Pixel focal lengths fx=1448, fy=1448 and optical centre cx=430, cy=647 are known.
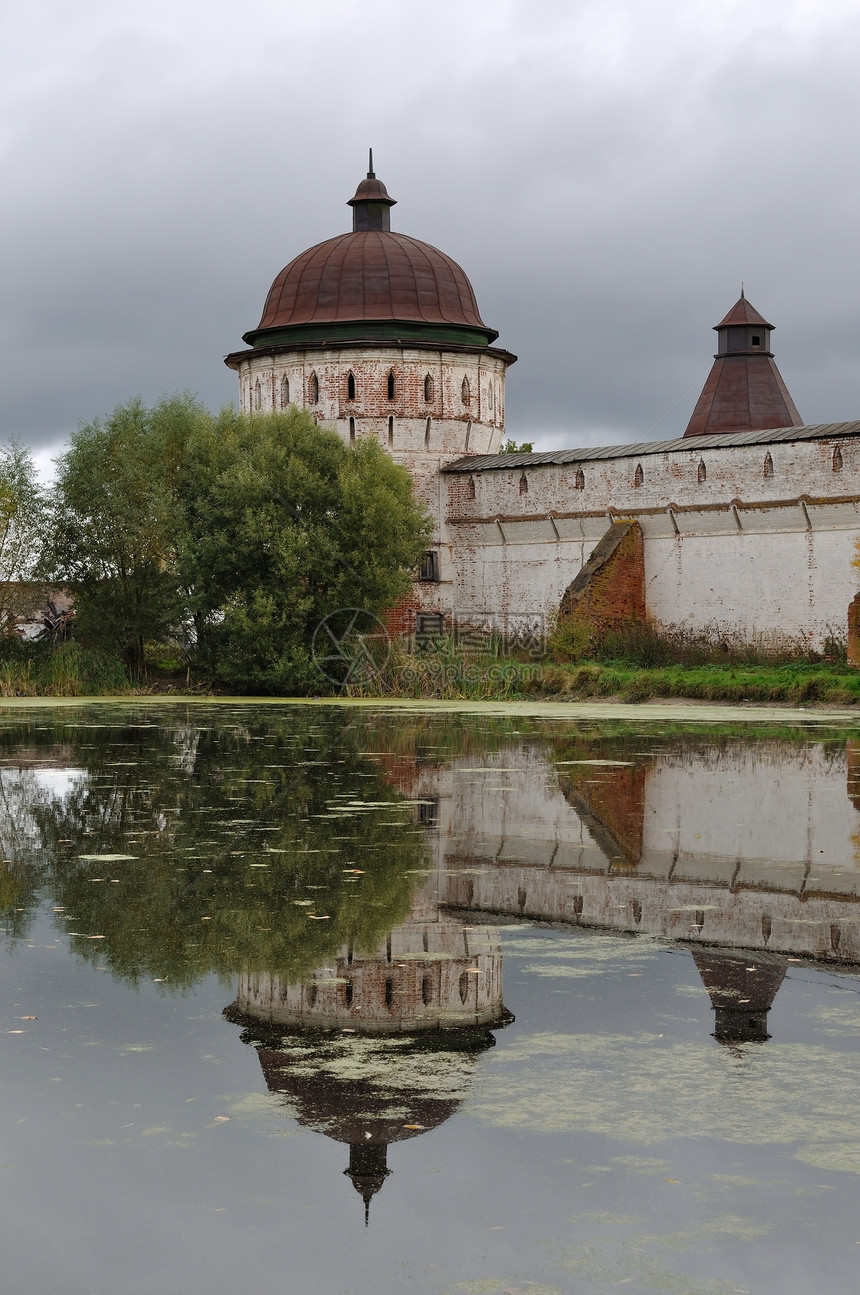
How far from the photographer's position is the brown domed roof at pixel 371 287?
39.1 meters

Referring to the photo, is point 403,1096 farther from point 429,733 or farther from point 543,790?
point 429,733

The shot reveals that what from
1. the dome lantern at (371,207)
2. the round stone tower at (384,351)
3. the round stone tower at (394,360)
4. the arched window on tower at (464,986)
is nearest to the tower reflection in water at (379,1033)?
the arched window on tower at (464,986)

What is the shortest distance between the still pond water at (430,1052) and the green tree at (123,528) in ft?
71.2

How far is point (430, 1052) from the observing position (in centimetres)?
472

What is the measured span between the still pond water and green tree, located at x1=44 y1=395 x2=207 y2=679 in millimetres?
21691

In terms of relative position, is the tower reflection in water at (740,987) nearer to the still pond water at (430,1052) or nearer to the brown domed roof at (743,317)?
the still pond water at (430,1052)

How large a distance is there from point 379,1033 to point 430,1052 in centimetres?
25

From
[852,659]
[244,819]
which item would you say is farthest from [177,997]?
[852,659]

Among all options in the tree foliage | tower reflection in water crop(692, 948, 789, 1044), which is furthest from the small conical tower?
tower reflection in water crop(692, 948, 789, 1044)

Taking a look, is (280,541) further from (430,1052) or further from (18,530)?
(430,1052)

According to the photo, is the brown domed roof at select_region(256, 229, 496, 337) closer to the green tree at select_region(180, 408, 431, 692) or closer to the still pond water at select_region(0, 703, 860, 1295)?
the green tree at select_region(180, 408, 431, 692)

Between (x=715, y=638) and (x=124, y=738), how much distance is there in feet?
58.7

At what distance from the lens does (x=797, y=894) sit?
24.1ft

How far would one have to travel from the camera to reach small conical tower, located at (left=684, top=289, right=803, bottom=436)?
5138 centimetres
